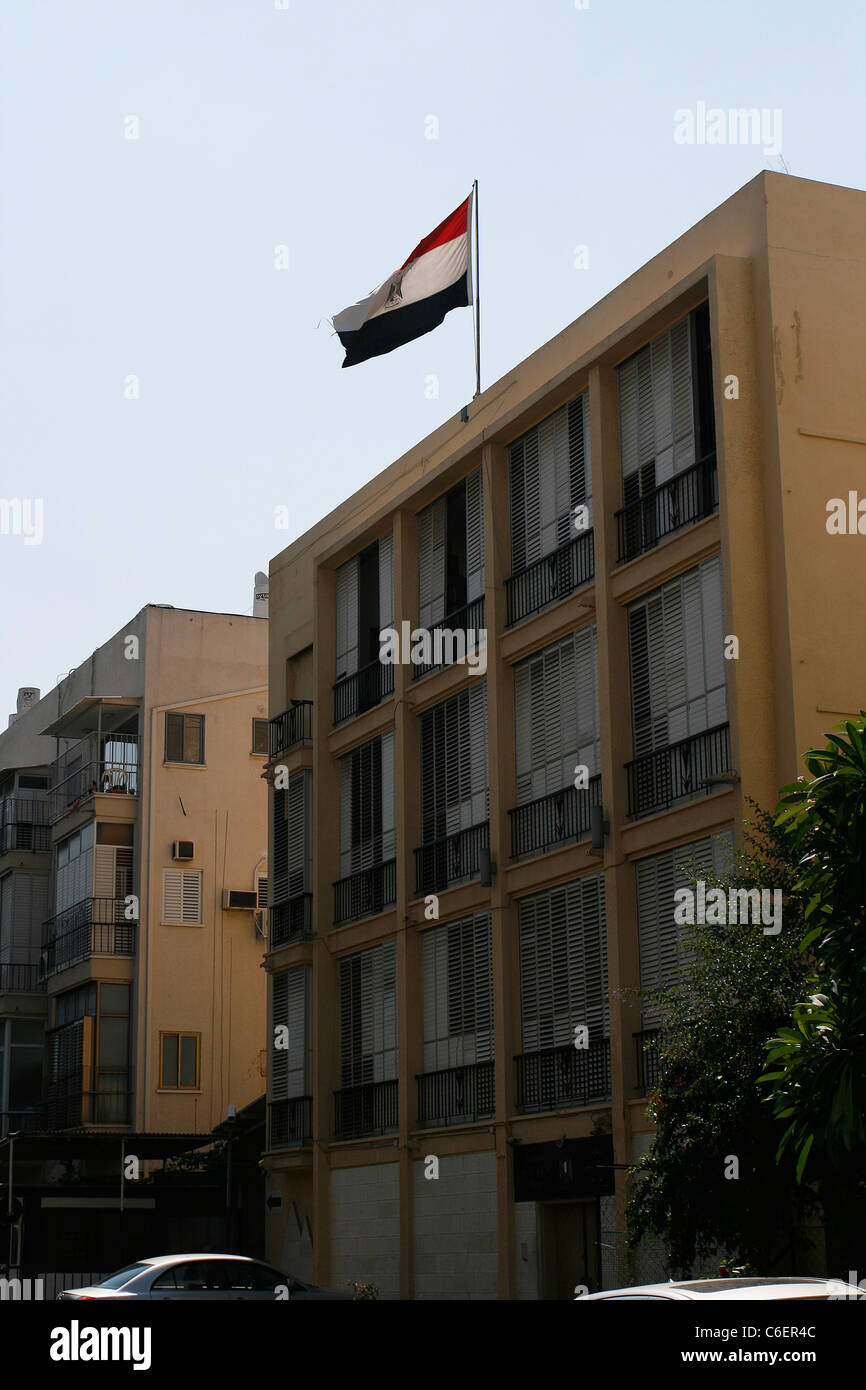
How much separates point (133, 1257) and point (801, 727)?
Result: 24.8 m

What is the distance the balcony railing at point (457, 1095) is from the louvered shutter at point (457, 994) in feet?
0.65

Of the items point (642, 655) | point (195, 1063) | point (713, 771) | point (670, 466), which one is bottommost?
point (195, 1063)

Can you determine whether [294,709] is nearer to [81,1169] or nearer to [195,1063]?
[195,1063]

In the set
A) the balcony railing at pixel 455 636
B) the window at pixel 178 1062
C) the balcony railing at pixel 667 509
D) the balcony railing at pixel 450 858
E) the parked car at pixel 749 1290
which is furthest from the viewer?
the window at pixel 178 1062

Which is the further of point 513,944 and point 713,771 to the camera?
point 513,944

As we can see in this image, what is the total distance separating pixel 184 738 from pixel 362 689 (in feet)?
36.6

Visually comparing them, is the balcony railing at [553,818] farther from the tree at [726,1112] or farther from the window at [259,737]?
the window at [259,737]

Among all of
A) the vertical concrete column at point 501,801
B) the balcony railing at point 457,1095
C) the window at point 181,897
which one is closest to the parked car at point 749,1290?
the vertical concrete column at point 501,801

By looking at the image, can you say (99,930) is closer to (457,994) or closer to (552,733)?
(457,994)

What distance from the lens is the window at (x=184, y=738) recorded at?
42469mm

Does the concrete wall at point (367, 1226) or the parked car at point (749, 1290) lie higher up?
the parked car at point (749, 1290)

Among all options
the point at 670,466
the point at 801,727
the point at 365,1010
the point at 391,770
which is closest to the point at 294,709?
the point at 391,770

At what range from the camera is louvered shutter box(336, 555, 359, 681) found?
3341cm

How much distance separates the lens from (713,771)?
74.5 ft
